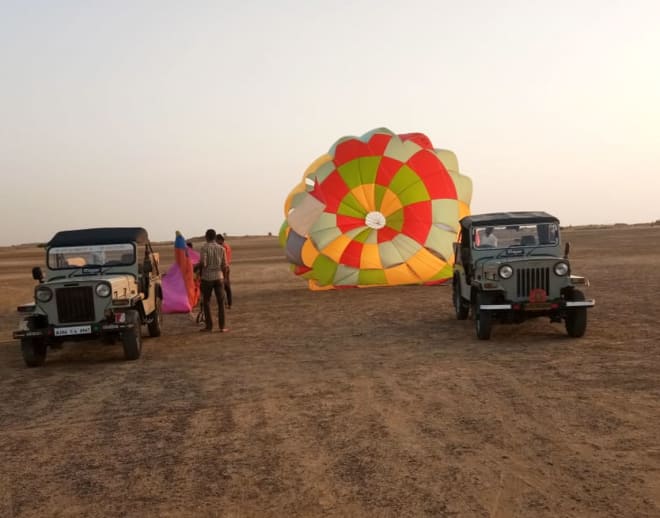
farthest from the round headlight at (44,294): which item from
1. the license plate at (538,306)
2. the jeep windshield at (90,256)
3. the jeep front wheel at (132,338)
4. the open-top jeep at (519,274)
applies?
the license plate at (538,306)

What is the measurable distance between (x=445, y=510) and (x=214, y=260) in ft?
31.5

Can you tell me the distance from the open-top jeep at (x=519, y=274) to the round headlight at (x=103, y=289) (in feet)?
19.3

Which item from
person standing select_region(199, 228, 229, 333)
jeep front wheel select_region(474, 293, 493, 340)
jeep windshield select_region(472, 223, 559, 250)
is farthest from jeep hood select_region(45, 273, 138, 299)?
jeep windshield select_region(472, 223, 559, 250)

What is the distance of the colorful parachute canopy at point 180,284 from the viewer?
17.9m

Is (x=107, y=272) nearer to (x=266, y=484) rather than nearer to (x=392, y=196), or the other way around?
(x=266, y=484)

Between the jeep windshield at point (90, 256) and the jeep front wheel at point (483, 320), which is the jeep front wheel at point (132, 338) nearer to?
the jeep windshield at point (90, 256)

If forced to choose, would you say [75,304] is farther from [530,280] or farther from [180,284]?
[530,280]

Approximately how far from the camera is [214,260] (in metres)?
13.8

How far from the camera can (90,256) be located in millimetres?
12836

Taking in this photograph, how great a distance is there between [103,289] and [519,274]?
6.59 m

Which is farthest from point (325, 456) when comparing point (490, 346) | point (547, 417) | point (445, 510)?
point (490, 346)

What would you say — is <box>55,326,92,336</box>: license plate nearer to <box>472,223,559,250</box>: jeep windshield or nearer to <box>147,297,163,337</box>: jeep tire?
<box>147,297,163,337</box>: jeep tire

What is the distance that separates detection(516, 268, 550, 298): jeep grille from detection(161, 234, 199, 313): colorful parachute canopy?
29.4 ft

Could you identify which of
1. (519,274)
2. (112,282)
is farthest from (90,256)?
(519,274)
